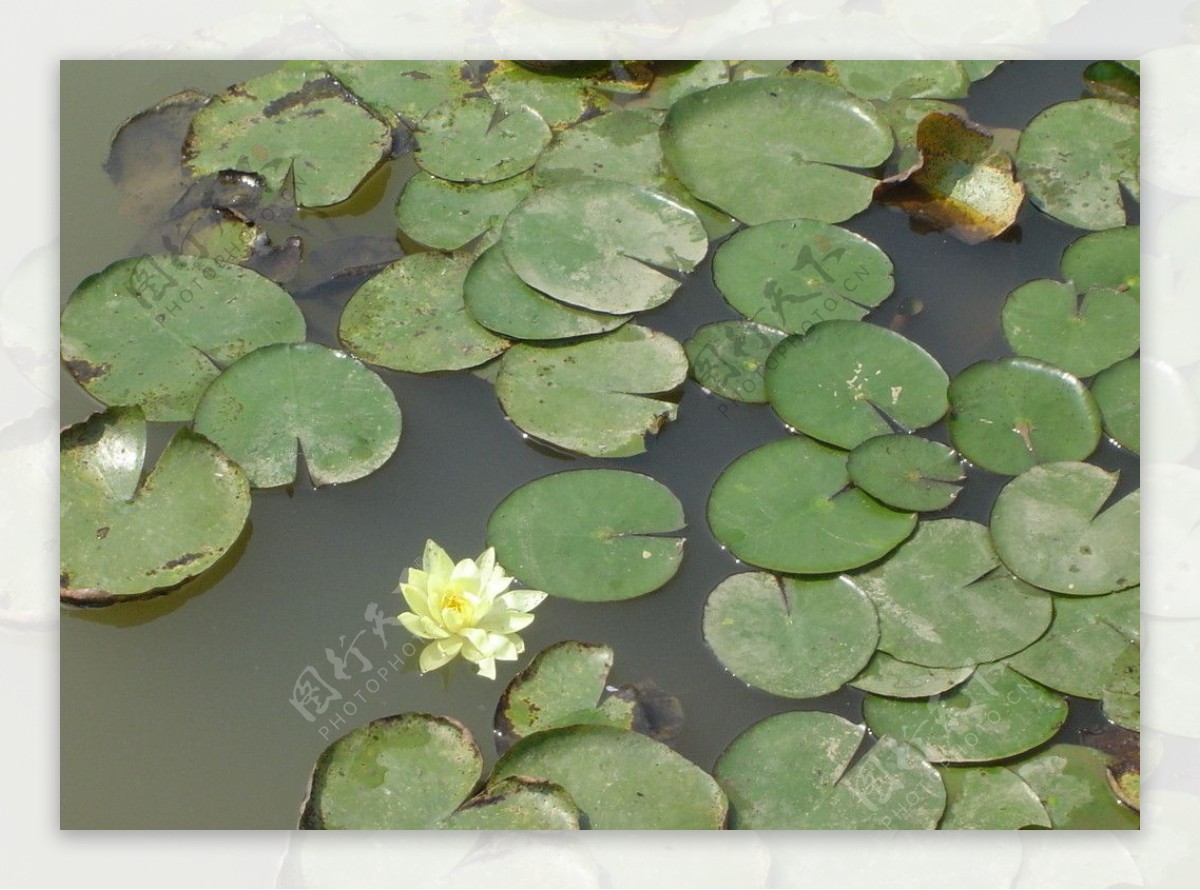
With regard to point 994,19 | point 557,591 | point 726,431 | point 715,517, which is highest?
point 994,19

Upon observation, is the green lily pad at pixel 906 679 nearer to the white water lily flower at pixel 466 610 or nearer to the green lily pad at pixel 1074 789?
the green lily pad at pixel 1074 789

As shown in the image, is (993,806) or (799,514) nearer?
(993,806)

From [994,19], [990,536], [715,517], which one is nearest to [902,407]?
[990,536]

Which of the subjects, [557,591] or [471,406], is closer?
[557,591]

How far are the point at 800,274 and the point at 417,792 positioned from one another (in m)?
1.40

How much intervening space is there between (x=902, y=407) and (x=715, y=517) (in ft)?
1.60

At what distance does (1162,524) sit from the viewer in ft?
7.43

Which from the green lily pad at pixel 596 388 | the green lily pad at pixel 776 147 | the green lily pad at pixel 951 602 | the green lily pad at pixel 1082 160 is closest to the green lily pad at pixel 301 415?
the green lily pad at pixel 596 388

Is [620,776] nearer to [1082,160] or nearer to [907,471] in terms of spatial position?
[907,471]

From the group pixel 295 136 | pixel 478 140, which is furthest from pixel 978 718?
pixel 295 136

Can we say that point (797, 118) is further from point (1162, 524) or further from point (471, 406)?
point (1162, 524)

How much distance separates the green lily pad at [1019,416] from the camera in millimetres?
2316

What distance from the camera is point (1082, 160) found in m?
2.65

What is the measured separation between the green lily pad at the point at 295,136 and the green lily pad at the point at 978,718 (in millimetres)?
1716
